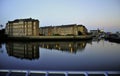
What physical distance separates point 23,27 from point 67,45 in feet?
2.57

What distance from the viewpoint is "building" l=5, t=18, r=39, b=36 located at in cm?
344

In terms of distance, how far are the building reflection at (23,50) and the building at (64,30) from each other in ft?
0.96

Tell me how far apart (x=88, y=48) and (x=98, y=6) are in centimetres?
71

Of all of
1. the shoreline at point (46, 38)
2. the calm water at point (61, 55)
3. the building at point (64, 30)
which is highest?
the building at point (64, 30)

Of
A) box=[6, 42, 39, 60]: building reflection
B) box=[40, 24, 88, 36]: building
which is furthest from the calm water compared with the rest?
box=[40, 24, 88, 36]: building

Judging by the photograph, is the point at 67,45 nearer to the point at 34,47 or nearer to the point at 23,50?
the point at 34,47

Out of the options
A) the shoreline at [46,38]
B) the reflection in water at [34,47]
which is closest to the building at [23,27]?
the shoreline at [46,38]

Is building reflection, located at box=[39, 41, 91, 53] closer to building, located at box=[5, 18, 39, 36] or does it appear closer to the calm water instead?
the calm water

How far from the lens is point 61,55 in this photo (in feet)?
11.3

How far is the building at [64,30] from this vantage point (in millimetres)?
3447

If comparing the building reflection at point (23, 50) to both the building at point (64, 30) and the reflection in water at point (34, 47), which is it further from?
the building at point (64, 30)

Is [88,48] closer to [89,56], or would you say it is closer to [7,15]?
[89,56]

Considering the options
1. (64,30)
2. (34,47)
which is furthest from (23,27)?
(64,30)

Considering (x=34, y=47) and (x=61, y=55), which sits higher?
(x=34, y=47)
